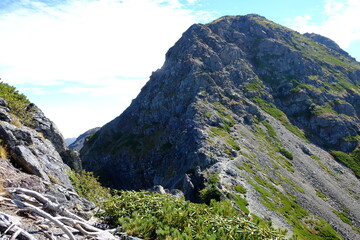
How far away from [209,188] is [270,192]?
2391 centimetres

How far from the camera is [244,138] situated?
4405 inches

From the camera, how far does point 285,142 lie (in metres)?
128

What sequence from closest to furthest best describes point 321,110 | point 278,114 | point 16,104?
point 16,104 → point 278,114 → point 321,110

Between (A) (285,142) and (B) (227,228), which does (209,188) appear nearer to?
(B) (227,228)

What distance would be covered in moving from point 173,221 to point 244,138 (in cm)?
10001

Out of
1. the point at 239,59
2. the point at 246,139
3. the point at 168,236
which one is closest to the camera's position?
the point at 168,236

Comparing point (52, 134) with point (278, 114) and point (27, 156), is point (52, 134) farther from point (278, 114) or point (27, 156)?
point (278, 114)

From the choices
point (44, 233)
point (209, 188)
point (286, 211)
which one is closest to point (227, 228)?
point (44, 233)

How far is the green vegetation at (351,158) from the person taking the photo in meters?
132

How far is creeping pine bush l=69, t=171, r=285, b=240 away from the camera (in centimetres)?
1447

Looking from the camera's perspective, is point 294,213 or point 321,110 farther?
point 321,110

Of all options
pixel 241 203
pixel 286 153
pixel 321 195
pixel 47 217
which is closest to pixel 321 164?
pixel 286 153

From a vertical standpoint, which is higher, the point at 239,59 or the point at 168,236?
the point at 239,59

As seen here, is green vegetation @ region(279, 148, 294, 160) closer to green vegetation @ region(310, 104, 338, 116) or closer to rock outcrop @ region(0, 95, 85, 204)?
green vegetation @ region(310, 104, 338, 116)
